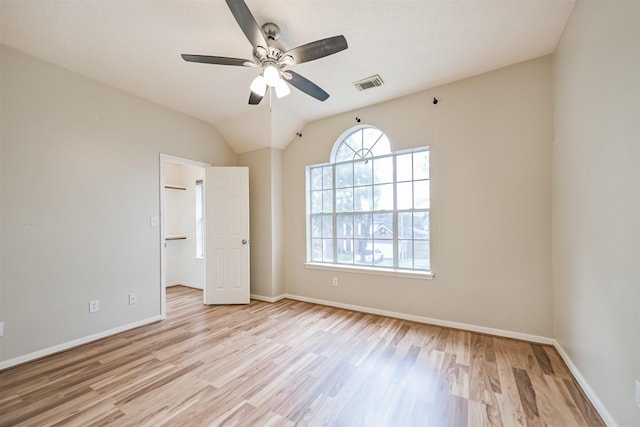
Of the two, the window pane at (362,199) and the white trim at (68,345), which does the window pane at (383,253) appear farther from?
the white trim at (68,345)

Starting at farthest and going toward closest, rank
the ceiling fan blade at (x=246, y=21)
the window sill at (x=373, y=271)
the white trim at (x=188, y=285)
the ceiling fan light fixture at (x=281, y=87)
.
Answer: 1. the white trim at (x=188, y=285)
2. the window sill at (x=373, y=271)
3. the ceiling fan light fixture at (x=281, y=87)
4. the ceiling fan blade at (x=246, y=21)

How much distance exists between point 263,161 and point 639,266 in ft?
13.0

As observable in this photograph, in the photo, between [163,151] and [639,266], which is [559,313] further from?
[163,151]

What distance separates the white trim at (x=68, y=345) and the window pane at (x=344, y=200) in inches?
112

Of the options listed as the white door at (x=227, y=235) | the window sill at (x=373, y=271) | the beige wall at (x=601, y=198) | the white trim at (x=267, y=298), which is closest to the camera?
the beige wall at (x=601, y=198)

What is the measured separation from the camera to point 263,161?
13.5 feet

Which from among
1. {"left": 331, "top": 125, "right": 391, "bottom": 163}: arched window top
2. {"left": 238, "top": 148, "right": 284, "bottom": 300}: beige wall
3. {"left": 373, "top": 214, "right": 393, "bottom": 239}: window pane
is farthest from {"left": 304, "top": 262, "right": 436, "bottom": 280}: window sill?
{"left": 331, "top": 125, "right": 391, "bottom": 163}: arched window top

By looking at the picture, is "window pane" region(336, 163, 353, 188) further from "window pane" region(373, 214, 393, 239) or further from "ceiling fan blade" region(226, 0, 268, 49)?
"ceiling fan blade" region(226, 0, 268, 49)

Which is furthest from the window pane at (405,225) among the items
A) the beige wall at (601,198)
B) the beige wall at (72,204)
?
the beige wall at (72,204)

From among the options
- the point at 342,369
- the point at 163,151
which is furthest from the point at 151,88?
the point at 342,369

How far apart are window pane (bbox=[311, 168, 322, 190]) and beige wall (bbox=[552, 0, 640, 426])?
2745mm

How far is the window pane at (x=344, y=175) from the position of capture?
3.71 m

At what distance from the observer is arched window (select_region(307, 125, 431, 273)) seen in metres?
3.17

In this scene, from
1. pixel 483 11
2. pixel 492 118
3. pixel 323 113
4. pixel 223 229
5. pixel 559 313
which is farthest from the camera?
pixel 223 229
